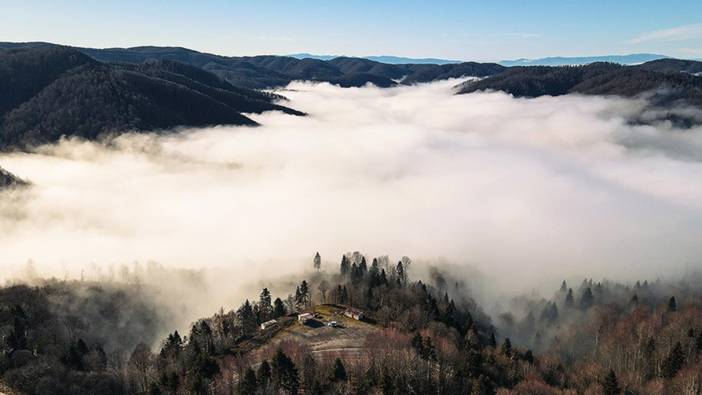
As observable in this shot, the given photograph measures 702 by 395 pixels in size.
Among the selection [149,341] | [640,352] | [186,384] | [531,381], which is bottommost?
[149,341]

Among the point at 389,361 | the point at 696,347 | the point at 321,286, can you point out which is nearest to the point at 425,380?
the point at 389,361

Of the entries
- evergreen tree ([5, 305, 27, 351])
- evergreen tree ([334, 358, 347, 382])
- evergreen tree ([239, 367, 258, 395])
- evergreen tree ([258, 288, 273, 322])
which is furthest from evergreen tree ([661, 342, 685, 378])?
evergreen tree ([5, 305, 27, 351])

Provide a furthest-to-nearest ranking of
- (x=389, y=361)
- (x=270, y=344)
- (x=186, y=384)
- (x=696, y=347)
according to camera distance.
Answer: (x=696, y=347) → (x=270, y=344) → (x=389, y=361) → (x=186, y=384)

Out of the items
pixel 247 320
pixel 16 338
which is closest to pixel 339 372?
pixel 247 320

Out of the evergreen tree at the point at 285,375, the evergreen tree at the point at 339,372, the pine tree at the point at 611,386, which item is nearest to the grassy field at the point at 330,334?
the evergreen tree at the point at 339,372

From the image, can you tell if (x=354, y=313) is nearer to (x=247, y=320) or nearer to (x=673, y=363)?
(x=247, y=320)

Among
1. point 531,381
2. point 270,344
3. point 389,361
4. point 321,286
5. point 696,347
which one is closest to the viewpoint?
point 389,361

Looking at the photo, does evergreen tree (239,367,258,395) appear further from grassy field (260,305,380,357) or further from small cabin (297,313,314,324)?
small cabin (297,313,314,324)

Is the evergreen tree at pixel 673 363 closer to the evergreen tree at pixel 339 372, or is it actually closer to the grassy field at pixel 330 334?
the grassy field at pixel 330 334

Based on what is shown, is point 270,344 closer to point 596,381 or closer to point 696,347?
point 596,381
